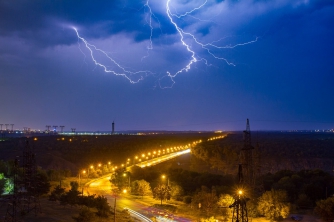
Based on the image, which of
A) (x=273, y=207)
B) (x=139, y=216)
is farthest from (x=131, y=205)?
(x=273, y=207)

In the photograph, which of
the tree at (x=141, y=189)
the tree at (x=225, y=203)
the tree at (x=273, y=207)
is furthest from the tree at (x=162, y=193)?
the tree at (x=273, y=207)

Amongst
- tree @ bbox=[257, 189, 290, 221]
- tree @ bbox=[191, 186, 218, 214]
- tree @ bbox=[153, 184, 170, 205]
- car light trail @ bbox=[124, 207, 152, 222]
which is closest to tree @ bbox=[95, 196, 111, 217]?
car light trail @ bbox=[124, 207, 152, 222]

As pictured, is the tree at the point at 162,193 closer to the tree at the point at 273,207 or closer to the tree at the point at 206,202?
the tree at the point at 206,202

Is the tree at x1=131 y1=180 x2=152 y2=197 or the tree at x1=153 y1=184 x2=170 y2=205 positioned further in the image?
the tree at x1=131 y1=180 x2=152 y2=197

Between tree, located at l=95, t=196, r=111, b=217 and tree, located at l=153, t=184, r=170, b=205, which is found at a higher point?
tree, located at l=95, t=196, r=111, b=217

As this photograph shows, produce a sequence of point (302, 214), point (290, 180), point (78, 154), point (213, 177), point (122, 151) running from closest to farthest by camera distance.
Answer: point (302, 214) → point (290, 180) → point (213, 177) → point (78, 154) → point (122, 151)

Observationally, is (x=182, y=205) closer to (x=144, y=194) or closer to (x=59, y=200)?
(x=144, y=194)

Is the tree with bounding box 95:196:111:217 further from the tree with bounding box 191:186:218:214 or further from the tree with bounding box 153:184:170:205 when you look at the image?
the tree with bounding box 191:186:218:214

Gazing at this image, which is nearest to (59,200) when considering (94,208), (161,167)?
(94,208)
